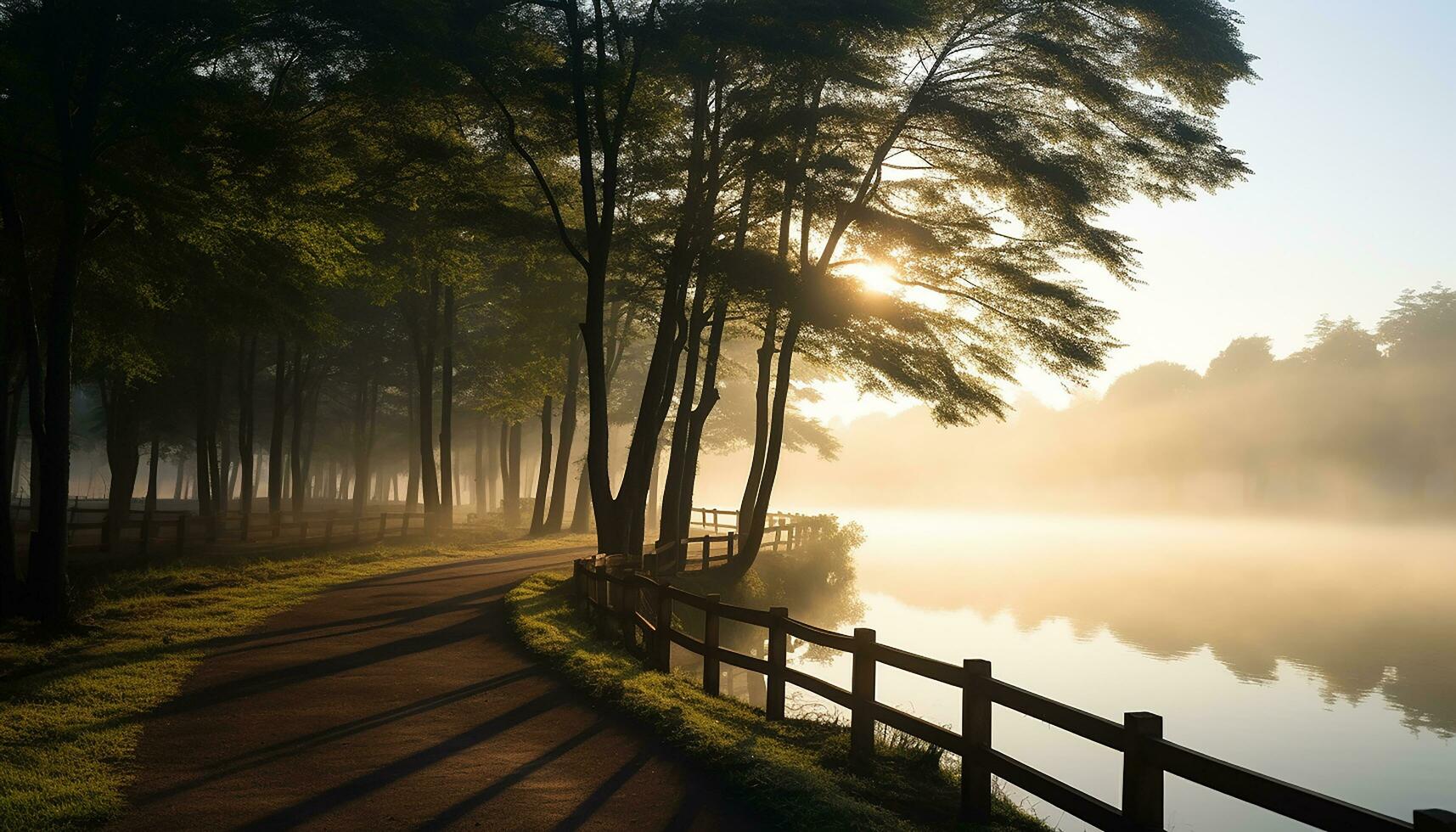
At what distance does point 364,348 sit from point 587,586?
31294 mm

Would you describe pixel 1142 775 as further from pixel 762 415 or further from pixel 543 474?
pixel 543 474

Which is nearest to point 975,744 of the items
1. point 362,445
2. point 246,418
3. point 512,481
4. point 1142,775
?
point 1142,775

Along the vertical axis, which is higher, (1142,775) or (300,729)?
(1142,775)

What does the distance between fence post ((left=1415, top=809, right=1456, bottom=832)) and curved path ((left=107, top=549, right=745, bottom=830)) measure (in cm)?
415

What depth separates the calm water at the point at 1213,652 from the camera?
16.2 meters

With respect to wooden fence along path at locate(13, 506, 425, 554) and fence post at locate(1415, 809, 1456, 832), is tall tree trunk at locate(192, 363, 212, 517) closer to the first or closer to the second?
wooden fence along path at locate(13, 506, 425, 554)

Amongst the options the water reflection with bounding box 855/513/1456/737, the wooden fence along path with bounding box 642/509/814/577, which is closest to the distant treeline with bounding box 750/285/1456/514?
the water reflection with bounding box 855/513/1456/737

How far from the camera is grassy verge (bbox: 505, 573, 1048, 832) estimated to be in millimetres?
7535

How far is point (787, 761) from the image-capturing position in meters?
8.77

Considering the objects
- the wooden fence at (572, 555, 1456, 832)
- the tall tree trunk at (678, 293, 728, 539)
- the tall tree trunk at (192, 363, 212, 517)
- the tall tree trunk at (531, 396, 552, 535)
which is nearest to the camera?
the wooden fence at (572, 555, 1456, 832)

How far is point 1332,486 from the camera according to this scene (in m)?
84.8

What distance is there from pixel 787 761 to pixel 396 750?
3.44m

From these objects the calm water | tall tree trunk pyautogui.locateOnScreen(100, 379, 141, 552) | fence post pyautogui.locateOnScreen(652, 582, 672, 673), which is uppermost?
tall tree trunk pyautogui.locateOnScreen(100, 379, 141, 552)

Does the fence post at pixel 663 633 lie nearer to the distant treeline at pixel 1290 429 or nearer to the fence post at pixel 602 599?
the fence post at pixel 602 599
